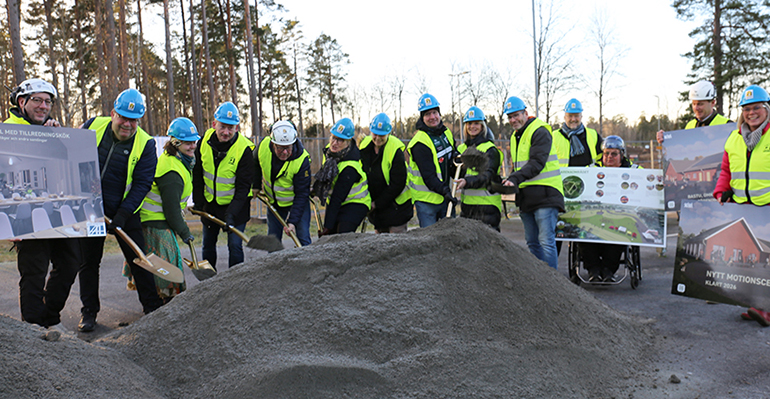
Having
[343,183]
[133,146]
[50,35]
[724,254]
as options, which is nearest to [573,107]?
[724,254]

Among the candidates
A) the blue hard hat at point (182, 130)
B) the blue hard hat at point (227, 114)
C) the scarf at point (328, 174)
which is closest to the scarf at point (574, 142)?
the scarf at point (328, 174)

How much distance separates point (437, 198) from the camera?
5.64 m

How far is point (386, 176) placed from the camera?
5.84 meters

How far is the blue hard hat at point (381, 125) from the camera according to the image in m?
5.71

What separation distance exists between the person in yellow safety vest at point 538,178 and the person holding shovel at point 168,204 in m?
3.08

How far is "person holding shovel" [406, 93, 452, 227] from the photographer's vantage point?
552cm

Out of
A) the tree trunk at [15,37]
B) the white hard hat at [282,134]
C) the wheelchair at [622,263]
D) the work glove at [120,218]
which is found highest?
the tree trunk at [15,37]

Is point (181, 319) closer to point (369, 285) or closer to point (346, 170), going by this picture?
point (369, 285)

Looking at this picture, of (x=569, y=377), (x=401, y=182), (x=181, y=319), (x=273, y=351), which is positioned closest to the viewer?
(x=273, y=351)

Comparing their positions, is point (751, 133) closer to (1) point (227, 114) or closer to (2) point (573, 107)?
(2) point (573, 107)

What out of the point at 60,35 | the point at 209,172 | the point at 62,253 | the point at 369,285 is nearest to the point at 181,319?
the point at 369,285

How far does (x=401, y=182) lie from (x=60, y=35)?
23.7 meters

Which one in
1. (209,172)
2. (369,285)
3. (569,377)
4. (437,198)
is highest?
(209,172)

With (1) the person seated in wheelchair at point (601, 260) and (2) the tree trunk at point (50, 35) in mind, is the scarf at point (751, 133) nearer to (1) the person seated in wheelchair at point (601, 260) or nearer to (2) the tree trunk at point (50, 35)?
(1) the person seated in wheelchair at point (601, 260)
